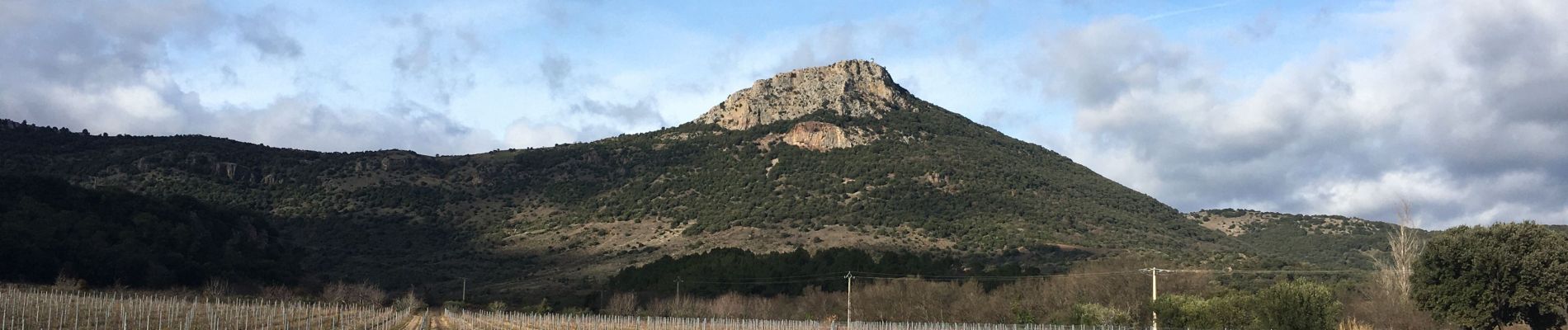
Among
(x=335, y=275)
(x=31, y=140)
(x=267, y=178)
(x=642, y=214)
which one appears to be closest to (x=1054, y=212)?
(x=642, y=214)

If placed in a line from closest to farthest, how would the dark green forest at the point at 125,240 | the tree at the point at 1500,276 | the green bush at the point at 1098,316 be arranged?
the tree at the point at 1500,276
the green bush at the point at 1098,316
the dark green forest at the point at 125,240

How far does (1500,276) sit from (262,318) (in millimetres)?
50433

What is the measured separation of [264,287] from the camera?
84.2m

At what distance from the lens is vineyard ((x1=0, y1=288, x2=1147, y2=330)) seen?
1705 inches

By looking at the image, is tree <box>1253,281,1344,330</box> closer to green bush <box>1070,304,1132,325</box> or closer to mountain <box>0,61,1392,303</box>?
green bush <box>1070,304,1132,325</box>

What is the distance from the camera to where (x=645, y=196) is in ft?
398

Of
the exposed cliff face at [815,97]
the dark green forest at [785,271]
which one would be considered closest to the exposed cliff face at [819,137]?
the exposed cliff face at [815,97]

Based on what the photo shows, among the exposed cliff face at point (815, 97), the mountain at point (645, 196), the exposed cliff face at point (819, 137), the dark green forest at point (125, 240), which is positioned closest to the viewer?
the dark green forest at point (125, 240)

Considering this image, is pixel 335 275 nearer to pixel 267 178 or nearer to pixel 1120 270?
pixel 267 178

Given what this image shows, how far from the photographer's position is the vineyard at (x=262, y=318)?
43312 mm

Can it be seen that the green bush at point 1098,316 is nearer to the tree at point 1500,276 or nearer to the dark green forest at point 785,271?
the tree at point 1500,276

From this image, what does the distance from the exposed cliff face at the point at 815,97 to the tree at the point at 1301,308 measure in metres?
103

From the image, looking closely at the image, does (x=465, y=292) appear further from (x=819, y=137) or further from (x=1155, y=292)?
(x=1155, y=292)

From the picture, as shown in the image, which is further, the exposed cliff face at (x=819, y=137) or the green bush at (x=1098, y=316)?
→ the exposed cliff face at (x=819, y=137)
